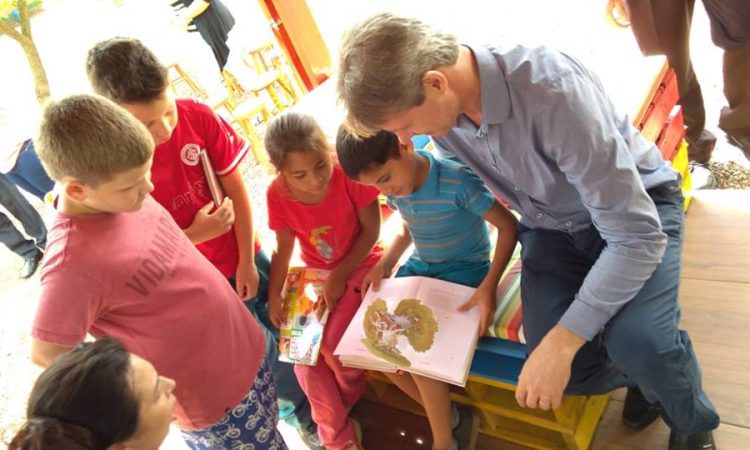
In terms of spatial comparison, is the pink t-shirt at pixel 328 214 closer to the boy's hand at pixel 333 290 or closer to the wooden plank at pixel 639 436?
the boy's hand at pixel 333 290

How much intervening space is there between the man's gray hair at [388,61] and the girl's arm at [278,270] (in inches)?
26.0

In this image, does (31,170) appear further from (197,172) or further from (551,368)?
(551,368)

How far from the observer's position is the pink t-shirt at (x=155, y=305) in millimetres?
893

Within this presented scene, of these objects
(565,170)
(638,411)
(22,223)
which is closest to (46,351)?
(565,170)

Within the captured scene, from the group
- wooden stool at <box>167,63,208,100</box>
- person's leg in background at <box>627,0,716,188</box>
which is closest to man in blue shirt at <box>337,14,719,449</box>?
person's leg in background at <box>627,0,716,188</box>

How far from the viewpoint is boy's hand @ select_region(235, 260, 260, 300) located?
143 centimetres

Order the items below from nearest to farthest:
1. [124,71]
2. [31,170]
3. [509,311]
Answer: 1. [124,71]
2. [509,311]
3. [31,170]

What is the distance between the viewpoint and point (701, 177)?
1.85 meters

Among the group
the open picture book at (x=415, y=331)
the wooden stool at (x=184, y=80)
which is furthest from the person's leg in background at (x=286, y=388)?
the wooden stool at (x=184, y=80)

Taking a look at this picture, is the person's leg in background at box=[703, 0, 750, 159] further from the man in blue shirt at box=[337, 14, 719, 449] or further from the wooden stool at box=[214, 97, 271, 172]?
Answer: the wooden stool at box=[214, 97, 271, 172]

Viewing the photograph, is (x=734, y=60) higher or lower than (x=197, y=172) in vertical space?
lower

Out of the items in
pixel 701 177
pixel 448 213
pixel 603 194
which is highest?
pixel 603 194

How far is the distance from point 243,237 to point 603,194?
0.90 meters

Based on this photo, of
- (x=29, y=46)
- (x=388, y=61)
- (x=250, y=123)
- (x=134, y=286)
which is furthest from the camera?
(x=250, y=123)
